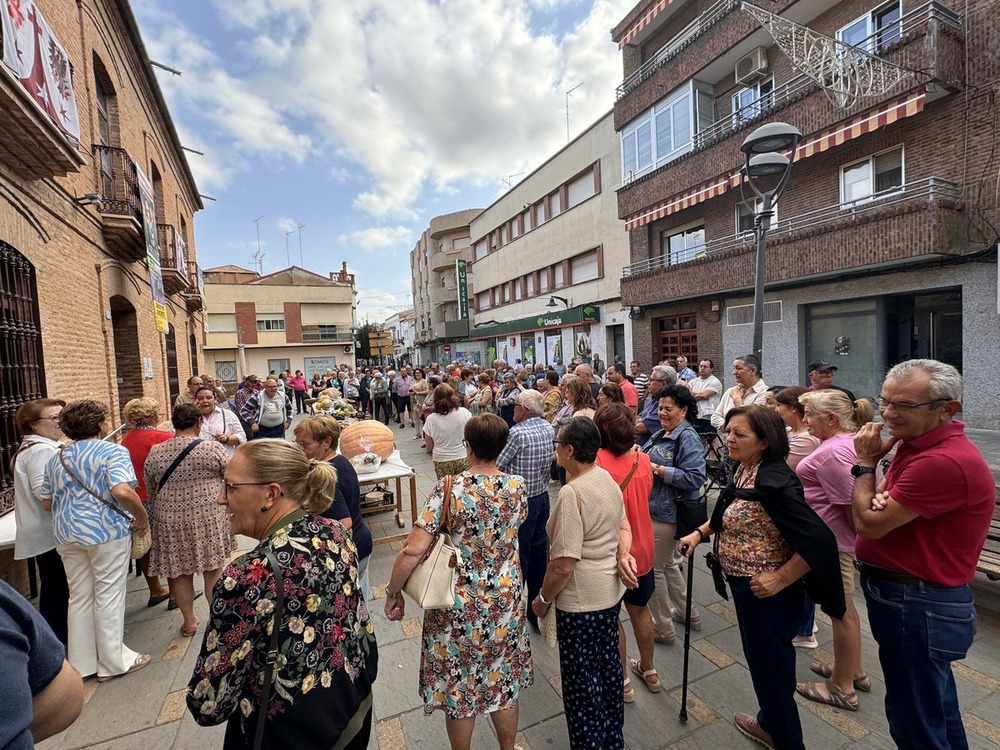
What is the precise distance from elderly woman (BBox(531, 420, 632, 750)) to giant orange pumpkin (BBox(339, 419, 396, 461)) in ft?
10.8

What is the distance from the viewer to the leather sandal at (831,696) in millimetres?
2664

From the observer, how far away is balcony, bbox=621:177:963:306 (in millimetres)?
8789

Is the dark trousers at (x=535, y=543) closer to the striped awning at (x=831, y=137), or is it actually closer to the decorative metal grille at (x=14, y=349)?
A: the decorative metal grille at (x=14, y=349)

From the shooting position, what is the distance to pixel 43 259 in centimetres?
546

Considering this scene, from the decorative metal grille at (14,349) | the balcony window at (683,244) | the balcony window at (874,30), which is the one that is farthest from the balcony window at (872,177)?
the decorative metal grille at (14,349)

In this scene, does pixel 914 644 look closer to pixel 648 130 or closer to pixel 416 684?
pixel 416 684

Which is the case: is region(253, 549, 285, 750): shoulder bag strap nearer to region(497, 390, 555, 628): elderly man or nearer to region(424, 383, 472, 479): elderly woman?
region(497, 390, 555, 628): elderly man

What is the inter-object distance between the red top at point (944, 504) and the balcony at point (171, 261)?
14067 mm

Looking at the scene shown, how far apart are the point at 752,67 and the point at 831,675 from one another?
1567cm

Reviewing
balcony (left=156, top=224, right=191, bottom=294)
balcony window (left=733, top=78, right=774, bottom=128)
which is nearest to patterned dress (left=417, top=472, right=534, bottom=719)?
balcony (left=156, top=224, right=191, bottom=294)

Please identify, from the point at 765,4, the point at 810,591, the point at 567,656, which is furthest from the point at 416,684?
the point at 765,4

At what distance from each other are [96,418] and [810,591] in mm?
4520

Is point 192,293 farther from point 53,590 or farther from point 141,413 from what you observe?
point 53,590

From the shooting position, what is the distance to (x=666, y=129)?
1519 cm
